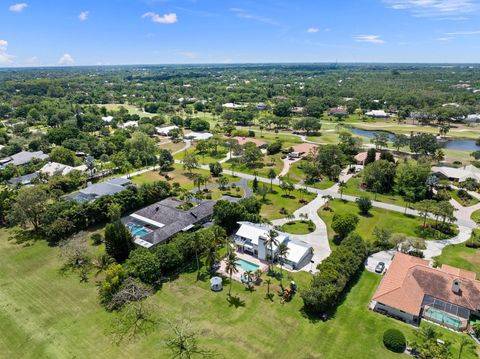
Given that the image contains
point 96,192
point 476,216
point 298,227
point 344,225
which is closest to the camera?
point 344,225

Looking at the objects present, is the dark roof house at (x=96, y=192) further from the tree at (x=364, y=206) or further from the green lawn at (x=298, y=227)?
the tree at (x=364, y=206)

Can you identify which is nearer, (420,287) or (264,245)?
(420,287)

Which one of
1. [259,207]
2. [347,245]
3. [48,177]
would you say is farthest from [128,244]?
[48,177]

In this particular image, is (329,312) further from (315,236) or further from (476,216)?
(476,216)

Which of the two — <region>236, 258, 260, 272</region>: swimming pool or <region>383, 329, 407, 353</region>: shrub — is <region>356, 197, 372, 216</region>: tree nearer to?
<region>236, 258, 260, 272</region>: swimming pool

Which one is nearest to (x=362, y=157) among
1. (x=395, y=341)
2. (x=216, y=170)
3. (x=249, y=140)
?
(x=249, y=140)

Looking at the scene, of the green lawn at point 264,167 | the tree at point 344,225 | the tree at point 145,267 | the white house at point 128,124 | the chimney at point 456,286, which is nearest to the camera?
the chimney at point 456,286

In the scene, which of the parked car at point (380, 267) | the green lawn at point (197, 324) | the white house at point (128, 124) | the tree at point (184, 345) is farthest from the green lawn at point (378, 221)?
the white house at point (128, 124)
